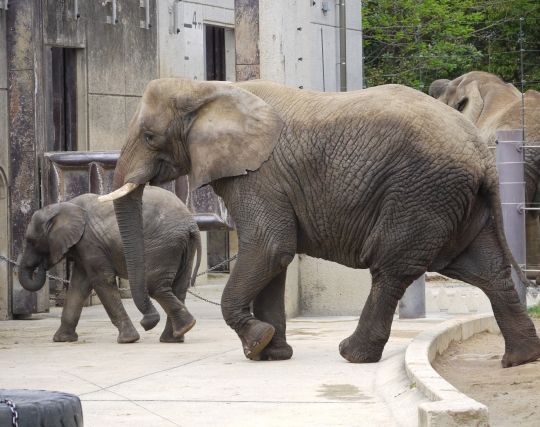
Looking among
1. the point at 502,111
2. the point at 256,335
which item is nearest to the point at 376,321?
the point at 256,335

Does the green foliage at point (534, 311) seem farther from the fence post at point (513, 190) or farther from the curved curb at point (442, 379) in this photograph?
the fence post at point (513, 190)

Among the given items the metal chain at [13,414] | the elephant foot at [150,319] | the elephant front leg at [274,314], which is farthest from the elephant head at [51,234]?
the metal chain at [13,414]

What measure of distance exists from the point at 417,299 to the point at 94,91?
6.34 m

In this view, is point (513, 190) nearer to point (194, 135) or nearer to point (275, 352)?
point (275, 352)

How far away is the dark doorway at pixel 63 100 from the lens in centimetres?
2031

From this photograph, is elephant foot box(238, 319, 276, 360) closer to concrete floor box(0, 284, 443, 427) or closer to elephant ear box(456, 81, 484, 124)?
concrete floor box(0, 284, 443, 427)

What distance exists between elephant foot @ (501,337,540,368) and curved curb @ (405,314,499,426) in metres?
0.59

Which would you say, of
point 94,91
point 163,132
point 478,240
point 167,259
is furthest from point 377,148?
point 94,91

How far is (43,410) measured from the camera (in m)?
5.89

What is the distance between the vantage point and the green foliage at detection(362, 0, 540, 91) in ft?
106

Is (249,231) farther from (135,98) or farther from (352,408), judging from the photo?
(135,98)

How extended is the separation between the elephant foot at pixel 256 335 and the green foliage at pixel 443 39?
818 inches

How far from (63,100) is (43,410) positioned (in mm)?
14966

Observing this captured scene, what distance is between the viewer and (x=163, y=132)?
39.2ft
